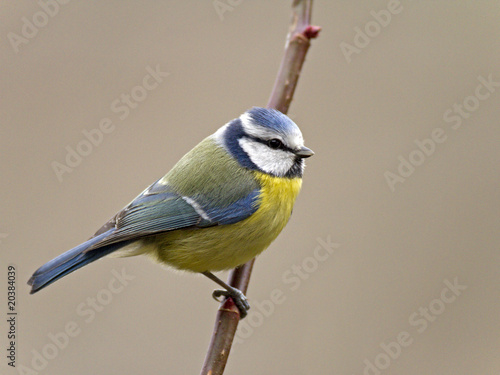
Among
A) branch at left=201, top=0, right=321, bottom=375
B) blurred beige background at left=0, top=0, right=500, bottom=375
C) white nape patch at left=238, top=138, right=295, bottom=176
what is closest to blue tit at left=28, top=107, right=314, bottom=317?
white nape patch at left=238, top=138, right=295, bottom=176

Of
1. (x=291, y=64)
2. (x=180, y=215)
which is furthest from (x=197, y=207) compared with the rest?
(x=291, y=64)

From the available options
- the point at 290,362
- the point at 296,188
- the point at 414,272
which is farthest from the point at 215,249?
the point at 414,272

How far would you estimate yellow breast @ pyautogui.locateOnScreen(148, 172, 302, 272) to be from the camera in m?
2.47

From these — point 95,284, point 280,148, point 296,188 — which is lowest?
point 95,284

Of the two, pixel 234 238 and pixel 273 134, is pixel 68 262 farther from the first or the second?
pixel 273 134

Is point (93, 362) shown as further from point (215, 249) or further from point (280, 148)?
point (280, 148)

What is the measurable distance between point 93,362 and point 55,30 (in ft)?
8.44

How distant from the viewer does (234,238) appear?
247 cm

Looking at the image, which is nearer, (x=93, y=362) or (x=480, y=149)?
(x=93, y=362)

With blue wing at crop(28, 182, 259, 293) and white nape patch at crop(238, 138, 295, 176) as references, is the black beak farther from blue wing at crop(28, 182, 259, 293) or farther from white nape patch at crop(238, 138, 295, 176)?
blue wing at crop(28, 182, 259, 293)

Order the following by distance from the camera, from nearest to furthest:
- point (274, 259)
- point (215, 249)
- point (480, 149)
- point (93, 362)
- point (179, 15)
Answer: point (215, 249) → point (93, 362) → point (274, 259) → point (480, 149) → point (179, 15)

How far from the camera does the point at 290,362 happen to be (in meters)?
3.53

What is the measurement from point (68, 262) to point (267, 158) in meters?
0.96

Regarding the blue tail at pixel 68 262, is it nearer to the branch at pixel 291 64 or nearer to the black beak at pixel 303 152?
the branch at pixel 291 64
